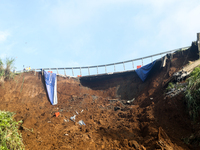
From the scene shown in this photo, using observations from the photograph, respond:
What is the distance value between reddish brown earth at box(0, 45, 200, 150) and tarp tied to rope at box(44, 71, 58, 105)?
47 cm

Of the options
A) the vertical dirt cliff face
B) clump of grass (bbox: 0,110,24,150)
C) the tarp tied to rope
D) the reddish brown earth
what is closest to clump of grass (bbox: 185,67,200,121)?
the reddish brown earth

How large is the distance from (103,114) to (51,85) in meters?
6.36

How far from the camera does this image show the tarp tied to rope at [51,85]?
13.1 m

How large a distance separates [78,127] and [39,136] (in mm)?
2236

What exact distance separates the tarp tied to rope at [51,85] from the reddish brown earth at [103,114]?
1.54 feet

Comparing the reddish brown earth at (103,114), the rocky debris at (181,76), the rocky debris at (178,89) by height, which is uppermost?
the rocky debris at (181,76)

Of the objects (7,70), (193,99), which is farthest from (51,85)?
(193,99)

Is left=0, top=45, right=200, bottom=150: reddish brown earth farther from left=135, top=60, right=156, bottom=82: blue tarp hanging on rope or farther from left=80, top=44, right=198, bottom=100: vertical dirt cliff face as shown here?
left=135, top=60, right=156, bottom=82: blue tarp hanging on rope

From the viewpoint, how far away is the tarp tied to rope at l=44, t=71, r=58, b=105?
13.1 metres

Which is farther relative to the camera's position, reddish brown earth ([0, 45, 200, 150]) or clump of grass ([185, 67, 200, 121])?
reddish brown earth ([0, 45, 200, 150])

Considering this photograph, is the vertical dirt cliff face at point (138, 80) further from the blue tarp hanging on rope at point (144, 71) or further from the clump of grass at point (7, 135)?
the clump of grass at point (7, 135)

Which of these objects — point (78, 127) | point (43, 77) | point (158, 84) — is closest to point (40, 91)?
point (43, 77)

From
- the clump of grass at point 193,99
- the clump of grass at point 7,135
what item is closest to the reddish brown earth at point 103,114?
the clump of grass at point 193,99

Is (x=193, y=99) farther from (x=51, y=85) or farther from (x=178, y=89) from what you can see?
(x=51, y=85)
